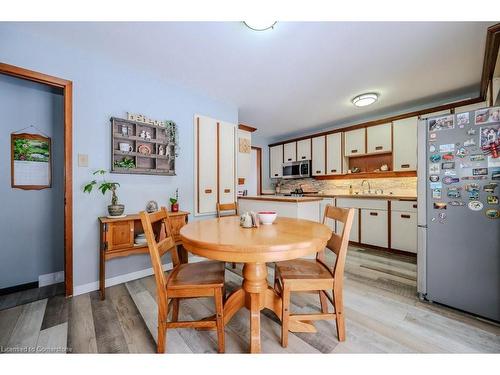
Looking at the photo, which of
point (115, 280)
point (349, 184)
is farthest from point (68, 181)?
point (349, 184)

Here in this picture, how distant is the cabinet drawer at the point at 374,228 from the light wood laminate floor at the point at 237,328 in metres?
1.52

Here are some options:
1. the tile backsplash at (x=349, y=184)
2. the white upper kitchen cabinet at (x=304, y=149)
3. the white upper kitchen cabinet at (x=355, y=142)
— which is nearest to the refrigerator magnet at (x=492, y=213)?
the tile backsplash at (x=349, y=184)

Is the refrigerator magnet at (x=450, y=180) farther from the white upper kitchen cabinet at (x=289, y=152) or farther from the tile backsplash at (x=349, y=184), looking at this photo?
the white upper kitchen cabinet at (x=289, y=152)

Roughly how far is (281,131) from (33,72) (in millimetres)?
4341

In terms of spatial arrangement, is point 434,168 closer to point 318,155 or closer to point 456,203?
point 456,203

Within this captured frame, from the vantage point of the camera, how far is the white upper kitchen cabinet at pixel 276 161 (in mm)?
5625

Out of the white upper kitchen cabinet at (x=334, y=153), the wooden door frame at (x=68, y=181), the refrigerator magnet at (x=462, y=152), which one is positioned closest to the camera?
the refrigerator magnet at (x=462, y=152)

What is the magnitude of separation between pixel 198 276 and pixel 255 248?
1.97ft

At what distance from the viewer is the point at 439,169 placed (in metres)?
1.87

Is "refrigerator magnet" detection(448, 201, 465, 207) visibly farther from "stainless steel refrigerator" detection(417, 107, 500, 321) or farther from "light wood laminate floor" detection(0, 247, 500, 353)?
"light wood laminate floor" detection(0, 247, 500, 353)

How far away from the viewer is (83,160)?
7.16 feet

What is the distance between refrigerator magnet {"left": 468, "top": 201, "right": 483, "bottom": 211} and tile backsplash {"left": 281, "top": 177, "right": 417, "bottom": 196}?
2.27m

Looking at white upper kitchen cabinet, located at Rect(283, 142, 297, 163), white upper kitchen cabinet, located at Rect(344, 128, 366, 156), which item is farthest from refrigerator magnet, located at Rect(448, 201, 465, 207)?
white upper kitchen cabinet, located at Rect(283, 142, 297, 163)
